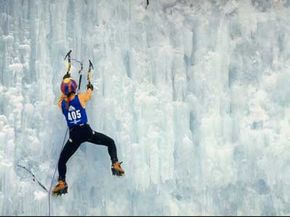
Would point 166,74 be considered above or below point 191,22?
below

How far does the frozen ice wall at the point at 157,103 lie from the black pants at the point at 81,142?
0.31 meters

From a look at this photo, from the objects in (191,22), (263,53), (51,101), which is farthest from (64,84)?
(263,53)

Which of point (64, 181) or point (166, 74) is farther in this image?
point (166, 74)

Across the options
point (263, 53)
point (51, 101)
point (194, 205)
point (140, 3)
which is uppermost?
point (140, 3)

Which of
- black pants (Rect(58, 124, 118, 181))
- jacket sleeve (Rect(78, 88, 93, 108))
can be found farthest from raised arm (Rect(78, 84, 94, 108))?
black pants (Rect(58, 124, 118, 181))

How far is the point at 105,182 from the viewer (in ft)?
21.0

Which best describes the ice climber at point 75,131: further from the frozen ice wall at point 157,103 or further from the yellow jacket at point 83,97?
the frozen ice wall at point 157,103

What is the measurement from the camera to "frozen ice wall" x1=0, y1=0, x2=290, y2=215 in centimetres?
641

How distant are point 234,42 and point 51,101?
2.21m

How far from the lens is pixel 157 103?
6.60m

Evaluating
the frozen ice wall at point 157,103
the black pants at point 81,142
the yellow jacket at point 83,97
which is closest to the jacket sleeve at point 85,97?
the yellow jacket at point 83,97

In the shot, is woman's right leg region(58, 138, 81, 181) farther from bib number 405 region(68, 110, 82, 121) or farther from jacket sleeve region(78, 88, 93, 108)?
jacket sleeve region(78, 88, 93, 108)

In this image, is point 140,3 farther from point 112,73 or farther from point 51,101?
point 51,101

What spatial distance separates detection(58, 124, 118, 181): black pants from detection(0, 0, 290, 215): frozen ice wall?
311mm
